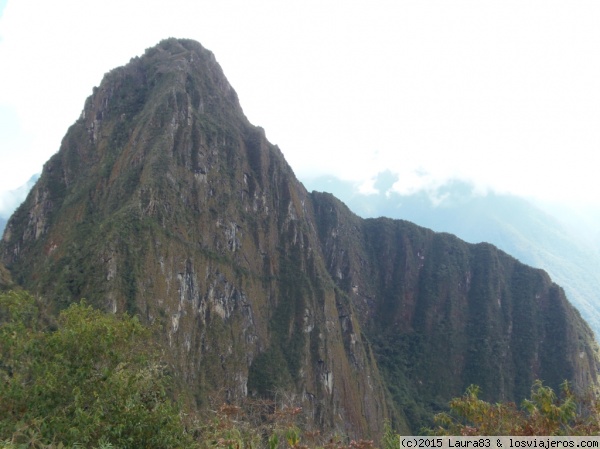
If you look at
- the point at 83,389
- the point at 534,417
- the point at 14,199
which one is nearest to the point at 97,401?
the point at 83,389

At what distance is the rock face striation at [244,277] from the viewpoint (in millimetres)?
50688

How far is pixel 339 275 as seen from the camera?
3915 inches

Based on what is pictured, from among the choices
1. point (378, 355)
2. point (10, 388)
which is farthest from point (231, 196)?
point (10, 388)

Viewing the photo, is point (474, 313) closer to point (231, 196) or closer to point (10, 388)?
point (231, 196)

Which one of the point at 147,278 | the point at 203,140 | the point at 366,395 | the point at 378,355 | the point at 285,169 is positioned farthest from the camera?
the point at 378,355

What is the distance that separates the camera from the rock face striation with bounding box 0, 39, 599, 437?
5069 cm

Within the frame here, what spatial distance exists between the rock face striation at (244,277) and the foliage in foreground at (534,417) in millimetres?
26270

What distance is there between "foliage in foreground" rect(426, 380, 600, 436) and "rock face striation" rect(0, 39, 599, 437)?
26270 millimetres

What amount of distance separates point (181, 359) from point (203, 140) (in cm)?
2984

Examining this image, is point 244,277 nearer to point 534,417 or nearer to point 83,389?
point 83,389

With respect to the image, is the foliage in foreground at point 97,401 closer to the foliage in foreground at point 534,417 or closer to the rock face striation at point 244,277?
the foliage in foreground at point 534,417

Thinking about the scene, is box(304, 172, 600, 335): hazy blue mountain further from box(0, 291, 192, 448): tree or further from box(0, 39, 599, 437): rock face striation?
box(0, 291, 192, 448): tree

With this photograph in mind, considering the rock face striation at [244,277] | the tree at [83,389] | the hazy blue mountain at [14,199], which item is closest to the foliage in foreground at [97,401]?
the tree at [83,389]

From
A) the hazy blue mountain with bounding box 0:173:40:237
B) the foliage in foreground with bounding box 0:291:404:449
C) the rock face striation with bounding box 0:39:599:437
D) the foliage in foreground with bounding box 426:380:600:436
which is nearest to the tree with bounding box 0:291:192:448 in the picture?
the foliage in foreground with bounding box 0:291:404:449
